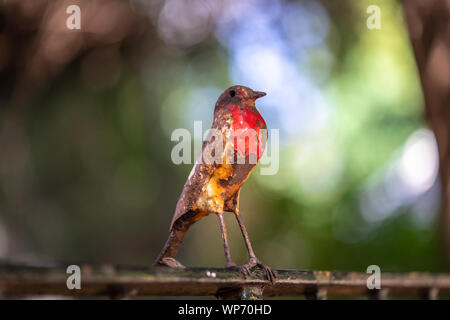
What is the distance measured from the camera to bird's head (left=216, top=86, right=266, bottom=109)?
135 centimetres

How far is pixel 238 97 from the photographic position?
136 cm

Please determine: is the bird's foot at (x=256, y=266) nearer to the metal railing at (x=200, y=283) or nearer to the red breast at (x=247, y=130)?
the metal railing at (x=200, y=283)

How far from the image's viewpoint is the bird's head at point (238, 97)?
4.44 ft

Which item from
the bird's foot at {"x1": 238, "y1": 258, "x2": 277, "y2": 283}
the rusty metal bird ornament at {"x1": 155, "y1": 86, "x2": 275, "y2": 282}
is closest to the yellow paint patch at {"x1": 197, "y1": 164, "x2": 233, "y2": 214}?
the rusty metal bird ornament at {"x1": 155, "y1": 86, "x2": 275, "y2": 282}

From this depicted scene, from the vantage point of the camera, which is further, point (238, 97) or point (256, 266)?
point (238, 97)

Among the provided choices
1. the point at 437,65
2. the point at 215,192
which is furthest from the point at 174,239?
the point at 437,65

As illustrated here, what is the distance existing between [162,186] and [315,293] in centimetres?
395

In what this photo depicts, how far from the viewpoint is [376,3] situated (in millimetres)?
4309

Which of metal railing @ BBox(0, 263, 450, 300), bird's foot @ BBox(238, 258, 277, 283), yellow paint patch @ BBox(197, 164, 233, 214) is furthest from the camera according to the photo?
yellow paint patch @ BBox(197, 164, 233, 214)

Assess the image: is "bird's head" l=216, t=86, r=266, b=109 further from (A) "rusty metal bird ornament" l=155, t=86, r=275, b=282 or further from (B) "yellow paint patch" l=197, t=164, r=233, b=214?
(B) "yellow paint patch" l=197, t=164, r=233, b=214

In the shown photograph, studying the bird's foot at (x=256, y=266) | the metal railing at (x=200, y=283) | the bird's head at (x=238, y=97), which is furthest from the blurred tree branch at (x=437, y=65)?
the bird's foot at (x=256, y=266)

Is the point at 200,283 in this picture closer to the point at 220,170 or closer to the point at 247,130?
the point at 220,170

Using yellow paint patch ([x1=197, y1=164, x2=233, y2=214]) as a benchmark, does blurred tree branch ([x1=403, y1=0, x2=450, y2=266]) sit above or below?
above
